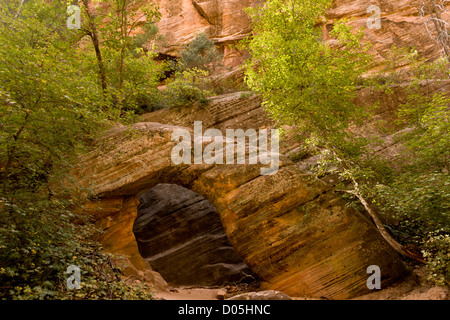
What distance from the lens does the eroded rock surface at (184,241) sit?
12445 mm

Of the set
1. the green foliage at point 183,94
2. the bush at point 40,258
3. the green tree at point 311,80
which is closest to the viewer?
the bush at point 40,258

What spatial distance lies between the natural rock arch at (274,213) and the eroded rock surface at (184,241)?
4356mm

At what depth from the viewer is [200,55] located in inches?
906

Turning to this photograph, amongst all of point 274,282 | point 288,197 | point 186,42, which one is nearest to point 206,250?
point 274,282

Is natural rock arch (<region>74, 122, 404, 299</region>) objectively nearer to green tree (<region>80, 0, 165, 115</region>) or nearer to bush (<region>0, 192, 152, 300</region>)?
green tree (<region>80, 0, 165, 115</region>)

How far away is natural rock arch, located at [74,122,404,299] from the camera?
757 centimetres

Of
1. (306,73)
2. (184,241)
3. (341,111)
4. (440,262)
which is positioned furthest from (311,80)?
(184,241)

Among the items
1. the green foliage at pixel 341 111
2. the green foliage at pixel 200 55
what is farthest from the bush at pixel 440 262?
the green foliage at pixel 200 55

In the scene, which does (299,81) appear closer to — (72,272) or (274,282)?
(274,282)

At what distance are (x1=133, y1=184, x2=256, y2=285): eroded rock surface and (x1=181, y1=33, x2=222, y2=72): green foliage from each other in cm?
1312

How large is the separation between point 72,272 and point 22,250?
1019 millimetres

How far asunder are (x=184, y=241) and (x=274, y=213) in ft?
22.4

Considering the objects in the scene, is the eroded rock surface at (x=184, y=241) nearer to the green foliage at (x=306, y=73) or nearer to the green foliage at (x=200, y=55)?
the green foliage at (x=306, y=73)
